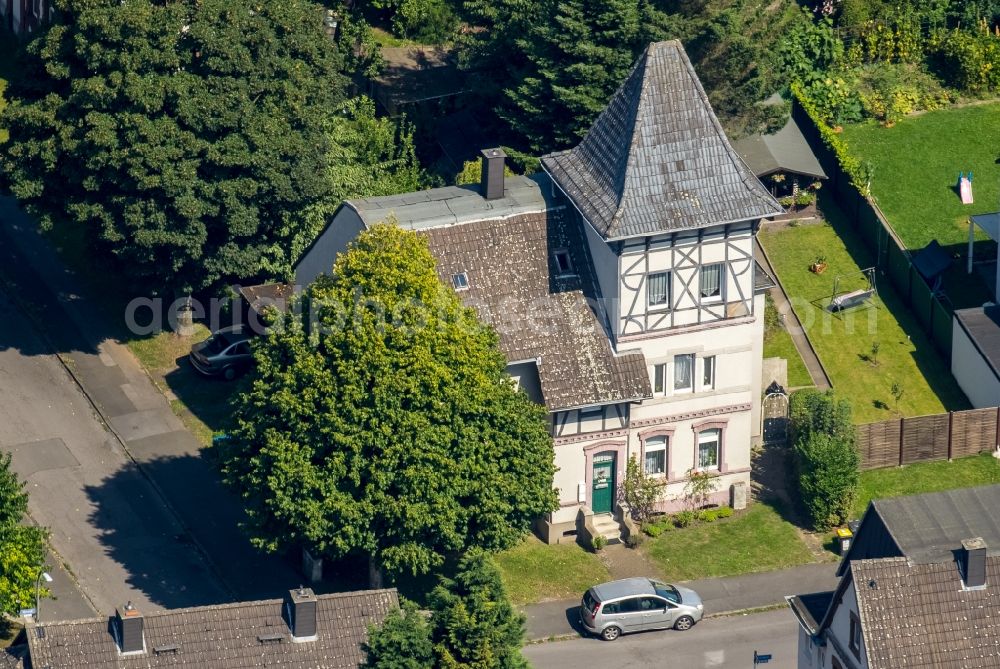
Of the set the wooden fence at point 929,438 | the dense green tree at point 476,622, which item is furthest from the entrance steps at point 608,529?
the dense green tree at point 476,622

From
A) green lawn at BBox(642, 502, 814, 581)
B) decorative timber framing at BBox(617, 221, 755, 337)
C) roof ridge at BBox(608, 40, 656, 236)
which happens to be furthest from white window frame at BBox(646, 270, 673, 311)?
green lawn at BBox(642, 502, 814, 581)

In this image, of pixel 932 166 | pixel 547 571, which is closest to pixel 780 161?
pixel 932 166

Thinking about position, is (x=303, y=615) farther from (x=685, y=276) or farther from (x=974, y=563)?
(x=685, y=276)

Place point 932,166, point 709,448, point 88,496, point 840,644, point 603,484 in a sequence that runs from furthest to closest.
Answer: point 932,166 < point 709,448 < point 88,496 < point 603,484 < point 840,644

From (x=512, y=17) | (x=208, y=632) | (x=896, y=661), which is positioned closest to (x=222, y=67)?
(x=512, y=17)

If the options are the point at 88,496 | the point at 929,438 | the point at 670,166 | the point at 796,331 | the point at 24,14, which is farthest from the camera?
the point at 24,14
